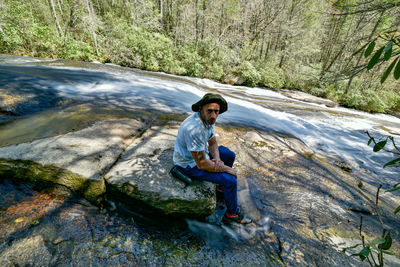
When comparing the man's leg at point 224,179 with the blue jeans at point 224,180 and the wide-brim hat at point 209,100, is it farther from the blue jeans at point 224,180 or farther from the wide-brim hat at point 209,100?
the wide-brim hat at point 209,100

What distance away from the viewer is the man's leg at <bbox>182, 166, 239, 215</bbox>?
279cm

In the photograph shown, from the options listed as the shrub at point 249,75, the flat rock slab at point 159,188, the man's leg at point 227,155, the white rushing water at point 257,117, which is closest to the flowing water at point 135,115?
the white rushing water at point 257,117

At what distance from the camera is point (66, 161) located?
9.34 feet

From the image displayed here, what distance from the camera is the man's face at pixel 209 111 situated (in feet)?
8.79

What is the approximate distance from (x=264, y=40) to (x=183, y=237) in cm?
2470

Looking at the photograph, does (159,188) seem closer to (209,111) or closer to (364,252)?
(209,111)

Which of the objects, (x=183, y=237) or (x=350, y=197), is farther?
(x=350, y=197)

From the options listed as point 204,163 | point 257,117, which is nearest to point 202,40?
point 257,117

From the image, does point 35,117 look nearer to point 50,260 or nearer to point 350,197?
point 50,260

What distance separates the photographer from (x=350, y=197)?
12.8 ft

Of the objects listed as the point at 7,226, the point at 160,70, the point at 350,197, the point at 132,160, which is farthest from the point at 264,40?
the point at 7,226

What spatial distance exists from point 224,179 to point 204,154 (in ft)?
1.75

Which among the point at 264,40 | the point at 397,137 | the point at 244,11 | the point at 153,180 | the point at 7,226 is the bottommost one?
the point at 397,137

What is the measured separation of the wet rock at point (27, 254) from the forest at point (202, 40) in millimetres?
14839
